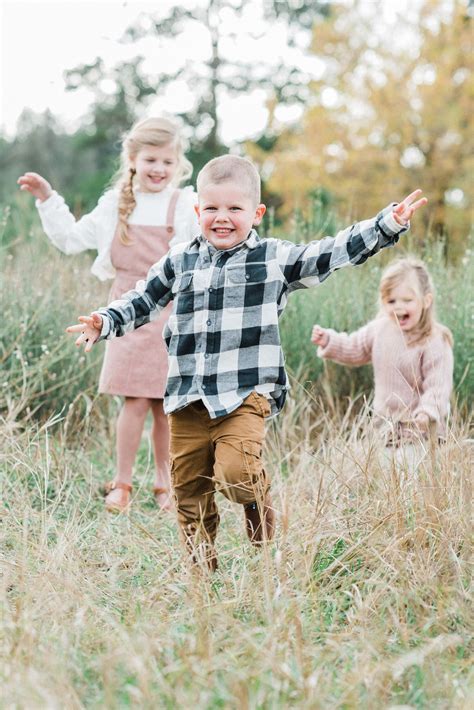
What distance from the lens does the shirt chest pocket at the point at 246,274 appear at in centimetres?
291

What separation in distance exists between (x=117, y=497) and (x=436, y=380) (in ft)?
4.87

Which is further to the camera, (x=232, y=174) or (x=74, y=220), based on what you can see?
(x=74, y=220)

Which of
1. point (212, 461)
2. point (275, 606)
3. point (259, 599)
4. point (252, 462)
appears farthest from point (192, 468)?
point (275, 606)

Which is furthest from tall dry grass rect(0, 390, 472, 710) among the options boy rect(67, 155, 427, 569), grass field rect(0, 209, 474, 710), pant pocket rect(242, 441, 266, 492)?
boy rect(67, 155, 427, 569)

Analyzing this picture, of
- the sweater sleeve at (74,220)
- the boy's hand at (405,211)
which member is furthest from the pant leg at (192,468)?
the sweater sleeve at (74,220)

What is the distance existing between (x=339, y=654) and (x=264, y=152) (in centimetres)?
1401

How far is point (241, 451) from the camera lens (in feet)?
9.08

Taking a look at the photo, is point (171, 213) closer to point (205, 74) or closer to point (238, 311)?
point (238, 311)

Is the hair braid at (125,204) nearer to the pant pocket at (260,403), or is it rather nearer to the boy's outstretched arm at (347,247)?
the boy's outstretched arm at (347,247)

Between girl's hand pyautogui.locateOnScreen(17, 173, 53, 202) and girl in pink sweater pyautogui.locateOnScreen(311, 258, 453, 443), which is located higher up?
girl's hand pyautogui.locateOnScreen(17, 173, 53, 202)

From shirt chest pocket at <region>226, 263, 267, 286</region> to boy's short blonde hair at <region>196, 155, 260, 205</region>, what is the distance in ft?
0.72

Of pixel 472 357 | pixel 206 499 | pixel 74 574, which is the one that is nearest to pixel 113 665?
pixel 74 574

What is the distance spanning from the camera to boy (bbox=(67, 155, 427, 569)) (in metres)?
2.83

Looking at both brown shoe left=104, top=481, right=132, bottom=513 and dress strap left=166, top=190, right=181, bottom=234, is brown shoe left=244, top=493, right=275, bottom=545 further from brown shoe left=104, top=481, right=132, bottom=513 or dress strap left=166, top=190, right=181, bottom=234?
dress strap left=166, top=190, right=181, bottom=234
